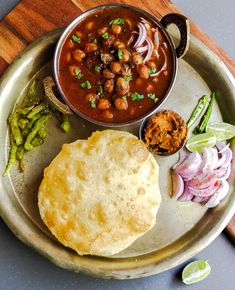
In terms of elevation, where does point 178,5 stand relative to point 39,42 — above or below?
below

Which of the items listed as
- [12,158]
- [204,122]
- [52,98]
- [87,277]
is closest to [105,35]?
[52,98]

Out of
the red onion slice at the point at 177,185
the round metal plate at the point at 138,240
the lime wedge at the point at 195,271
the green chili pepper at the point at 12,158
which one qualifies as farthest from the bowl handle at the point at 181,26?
the lime wedge at the point at 195,271

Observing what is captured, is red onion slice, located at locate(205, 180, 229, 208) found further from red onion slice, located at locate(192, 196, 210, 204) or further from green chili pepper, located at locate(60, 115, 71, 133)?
green chili pepper, located at locate(60, 115, 71, 133)

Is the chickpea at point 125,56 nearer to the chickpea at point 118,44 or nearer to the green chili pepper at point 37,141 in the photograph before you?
the chickpea at point 118,44

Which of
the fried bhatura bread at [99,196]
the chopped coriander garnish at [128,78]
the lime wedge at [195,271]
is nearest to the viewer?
the fried bhatura bread at [99,196]

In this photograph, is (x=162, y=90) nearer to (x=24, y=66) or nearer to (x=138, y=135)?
(x=138, y=135)

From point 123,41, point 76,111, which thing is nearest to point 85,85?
point 76,111

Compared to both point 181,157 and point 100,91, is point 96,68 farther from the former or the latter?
point 181,157
